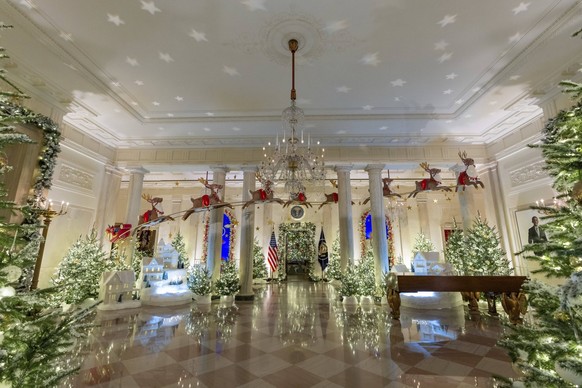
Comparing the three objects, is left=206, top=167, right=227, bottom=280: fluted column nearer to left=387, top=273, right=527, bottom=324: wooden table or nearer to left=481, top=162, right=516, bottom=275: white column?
left=387, top=273, right=527, bottom=324: wooden table

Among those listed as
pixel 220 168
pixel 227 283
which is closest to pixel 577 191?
pixel 227 283

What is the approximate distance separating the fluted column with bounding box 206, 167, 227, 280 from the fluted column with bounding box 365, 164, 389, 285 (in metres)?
4.61

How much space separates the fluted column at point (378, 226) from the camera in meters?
7.53

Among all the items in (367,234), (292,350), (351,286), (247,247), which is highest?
(367,234)

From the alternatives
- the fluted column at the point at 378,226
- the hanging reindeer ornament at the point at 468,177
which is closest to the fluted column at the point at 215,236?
the fluted column at the point at 378,226

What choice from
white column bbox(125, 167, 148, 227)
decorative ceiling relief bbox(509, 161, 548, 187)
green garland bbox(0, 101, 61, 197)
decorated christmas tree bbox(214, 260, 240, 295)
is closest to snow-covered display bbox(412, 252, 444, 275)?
decorative ceiling relief bbox(509, 161, 548, 187)

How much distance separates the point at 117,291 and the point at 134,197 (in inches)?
121

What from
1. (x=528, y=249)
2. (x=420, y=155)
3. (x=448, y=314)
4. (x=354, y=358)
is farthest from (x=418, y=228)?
(x=528, y=249)

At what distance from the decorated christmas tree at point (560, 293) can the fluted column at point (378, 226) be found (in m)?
5.60

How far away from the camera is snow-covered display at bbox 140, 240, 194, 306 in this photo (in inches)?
265

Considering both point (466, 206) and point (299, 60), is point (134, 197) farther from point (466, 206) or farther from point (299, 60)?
point (466, 206)

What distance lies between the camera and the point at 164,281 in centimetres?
742

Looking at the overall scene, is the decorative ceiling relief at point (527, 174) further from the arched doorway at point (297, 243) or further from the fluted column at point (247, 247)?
the arched doorway at point (297, 243)

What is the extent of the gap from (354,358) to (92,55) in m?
6.33
